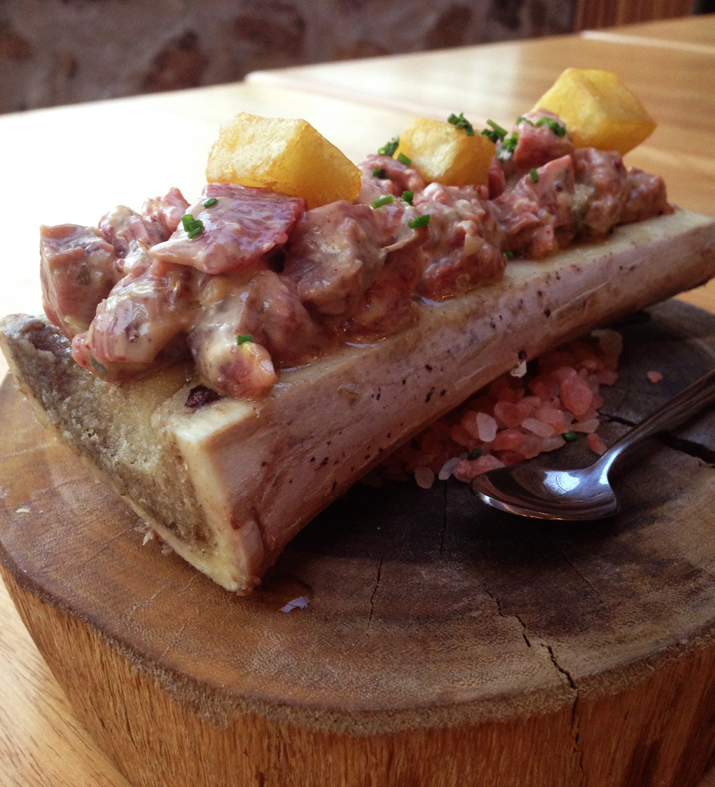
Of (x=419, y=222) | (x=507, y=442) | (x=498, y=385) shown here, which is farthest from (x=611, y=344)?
(x=419, y=222)

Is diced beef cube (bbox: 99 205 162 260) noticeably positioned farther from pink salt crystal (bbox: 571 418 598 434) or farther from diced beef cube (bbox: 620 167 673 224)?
diced beef cube (bbox: 620 167 673 224)

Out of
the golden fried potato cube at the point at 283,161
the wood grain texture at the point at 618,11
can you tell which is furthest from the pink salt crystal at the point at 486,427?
the wood grain texture at the point at 618,11

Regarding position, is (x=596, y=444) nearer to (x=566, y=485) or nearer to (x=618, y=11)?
(x=566, y=485)

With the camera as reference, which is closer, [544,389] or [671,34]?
[544,389]

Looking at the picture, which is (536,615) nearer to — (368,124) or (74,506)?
(74,506)

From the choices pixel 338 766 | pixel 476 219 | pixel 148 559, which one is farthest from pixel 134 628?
pixel 476 219

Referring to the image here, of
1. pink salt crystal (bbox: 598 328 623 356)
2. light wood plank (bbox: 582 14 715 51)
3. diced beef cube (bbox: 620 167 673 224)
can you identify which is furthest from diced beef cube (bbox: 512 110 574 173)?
light wood plank (bbox: 582 14 715 51)
